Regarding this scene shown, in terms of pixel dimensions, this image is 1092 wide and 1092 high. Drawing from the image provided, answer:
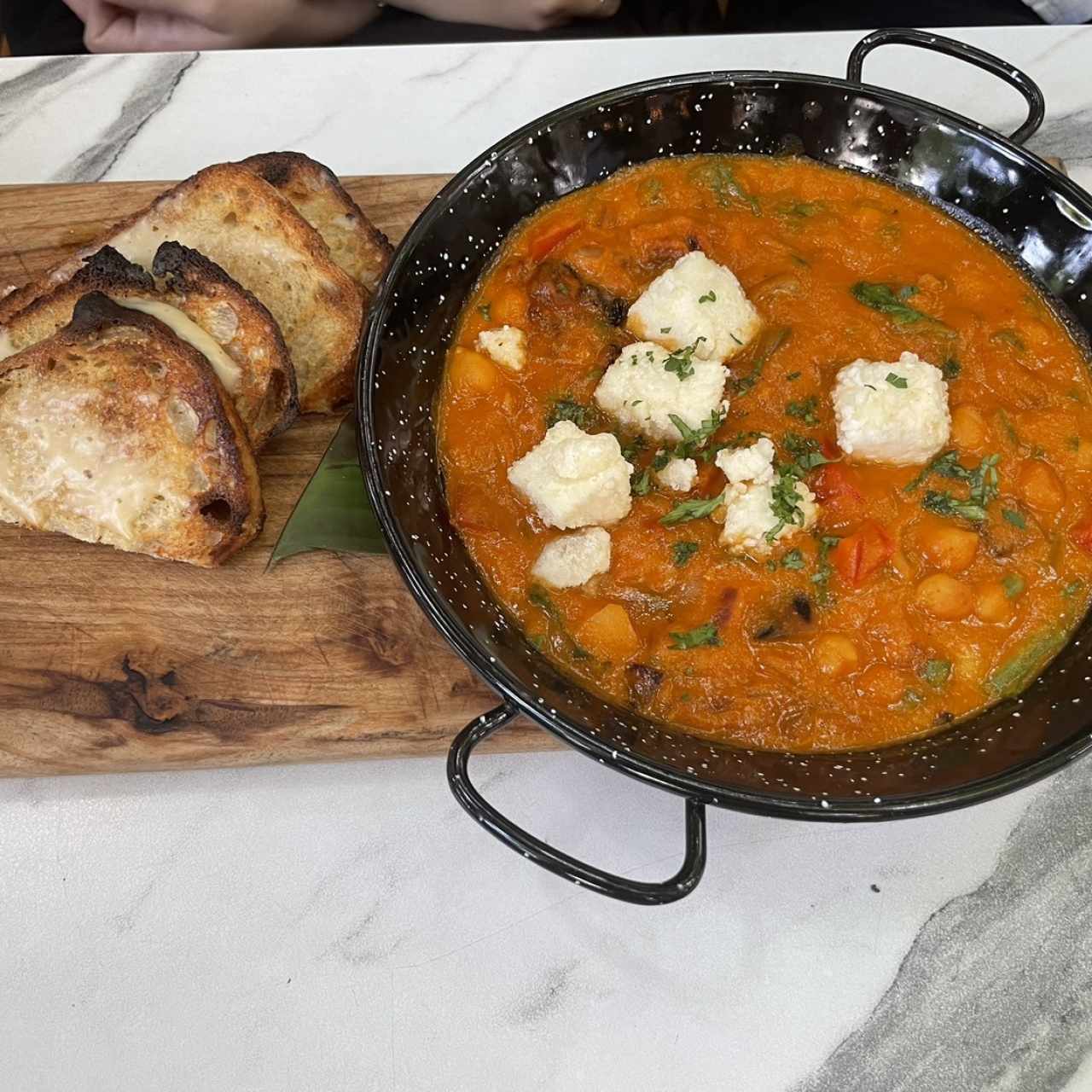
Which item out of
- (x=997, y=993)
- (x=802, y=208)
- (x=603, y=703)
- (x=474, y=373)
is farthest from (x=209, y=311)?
(x=997, y=993)

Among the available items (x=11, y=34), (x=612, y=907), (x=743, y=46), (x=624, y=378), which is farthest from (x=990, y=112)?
(x=11, y=34)

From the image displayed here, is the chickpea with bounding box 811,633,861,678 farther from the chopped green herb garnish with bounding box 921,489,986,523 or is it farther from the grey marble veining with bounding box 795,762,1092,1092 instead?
the grey marble veining with bounding box 795,762,1092,1092

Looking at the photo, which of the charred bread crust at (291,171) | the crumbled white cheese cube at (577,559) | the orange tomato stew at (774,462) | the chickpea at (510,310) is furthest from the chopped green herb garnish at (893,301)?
the charred bread crust at (291,171)

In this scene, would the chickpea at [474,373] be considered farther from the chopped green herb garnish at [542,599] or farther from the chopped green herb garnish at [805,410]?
the chopped green herb garnish at [805,410]

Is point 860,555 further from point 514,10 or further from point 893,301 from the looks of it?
point 514,10

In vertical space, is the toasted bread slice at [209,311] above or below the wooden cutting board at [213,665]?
above

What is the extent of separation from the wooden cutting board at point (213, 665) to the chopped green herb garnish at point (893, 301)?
1481 mm

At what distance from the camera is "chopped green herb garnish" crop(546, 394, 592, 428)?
2.71m

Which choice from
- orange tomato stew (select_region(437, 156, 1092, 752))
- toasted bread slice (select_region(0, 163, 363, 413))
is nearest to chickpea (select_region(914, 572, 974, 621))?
orange tomato stew (select_region(437, 156, 1092, 752))

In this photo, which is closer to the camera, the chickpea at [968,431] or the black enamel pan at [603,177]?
the black enamel pan at [603,177]

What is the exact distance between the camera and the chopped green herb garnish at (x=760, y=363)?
276 cm

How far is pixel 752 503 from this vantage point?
2.48 metres

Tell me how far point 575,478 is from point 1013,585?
112 centimetres

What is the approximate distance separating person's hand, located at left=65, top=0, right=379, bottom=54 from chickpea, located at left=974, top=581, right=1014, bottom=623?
3.21 meters
